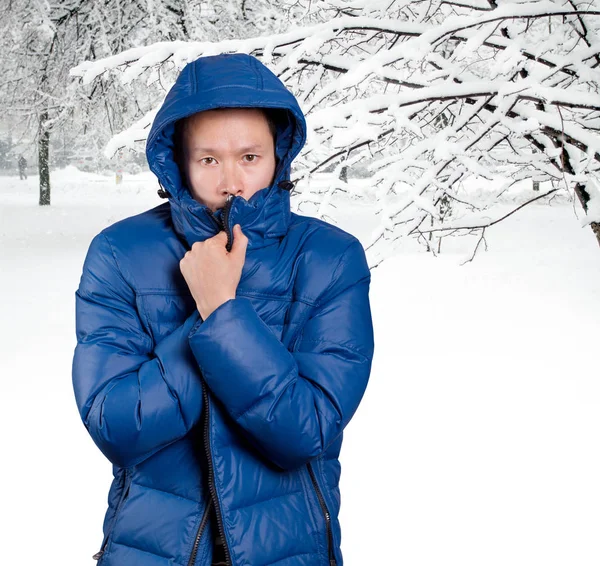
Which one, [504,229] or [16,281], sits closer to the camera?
[16,281]

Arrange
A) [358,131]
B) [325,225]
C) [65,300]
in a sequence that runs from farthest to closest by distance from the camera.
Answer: [65,300], [358,131], [325,225]

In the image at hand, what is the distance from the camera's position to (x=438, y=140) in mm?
2846

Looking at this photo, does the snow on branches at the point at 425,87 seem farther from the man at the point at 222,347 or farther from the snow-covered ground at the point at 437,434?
the snow-covered ground at the point at 437,434

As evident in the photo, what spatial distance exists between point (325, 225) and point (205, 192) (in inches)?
11.1

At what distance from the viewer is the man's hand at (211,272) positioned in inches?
46.7

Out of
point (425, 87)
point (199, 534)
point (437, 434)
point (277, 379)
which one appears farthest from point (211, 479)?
point (437, 434)

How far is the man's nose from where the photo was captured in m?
1.28

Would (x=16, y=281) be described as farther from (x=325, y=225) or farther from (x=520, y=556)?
(x=325, y=225)

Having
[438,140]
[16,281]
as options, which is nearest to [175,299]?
[438,140]

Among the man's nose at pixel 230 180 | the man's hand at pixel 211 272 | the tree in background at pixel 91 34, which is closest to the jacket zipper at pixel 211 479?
the man's hand at pixel 211 272

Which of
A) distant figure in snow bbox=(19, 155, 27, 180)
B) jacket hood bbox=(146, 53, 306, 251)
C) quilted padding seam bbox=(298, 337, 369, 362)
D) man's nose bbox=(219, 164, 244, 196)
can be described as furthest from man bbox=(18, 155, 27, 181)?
quilted padding seam bbox=(298, 337, 369, 362)

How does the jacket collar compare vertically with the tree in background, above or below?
below

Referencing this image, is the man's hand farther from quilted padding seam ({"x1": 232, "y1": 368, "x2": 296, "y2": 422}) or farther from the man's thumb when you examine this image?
quilted padding seam ({"x1": 232, "y1": 368, "x2": 296, "y2": 422})

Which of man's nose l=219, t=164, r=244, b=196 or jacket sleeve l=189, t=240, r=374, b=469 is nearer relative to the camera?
jacket sleeve l=189, t=240, r=374, b=469
